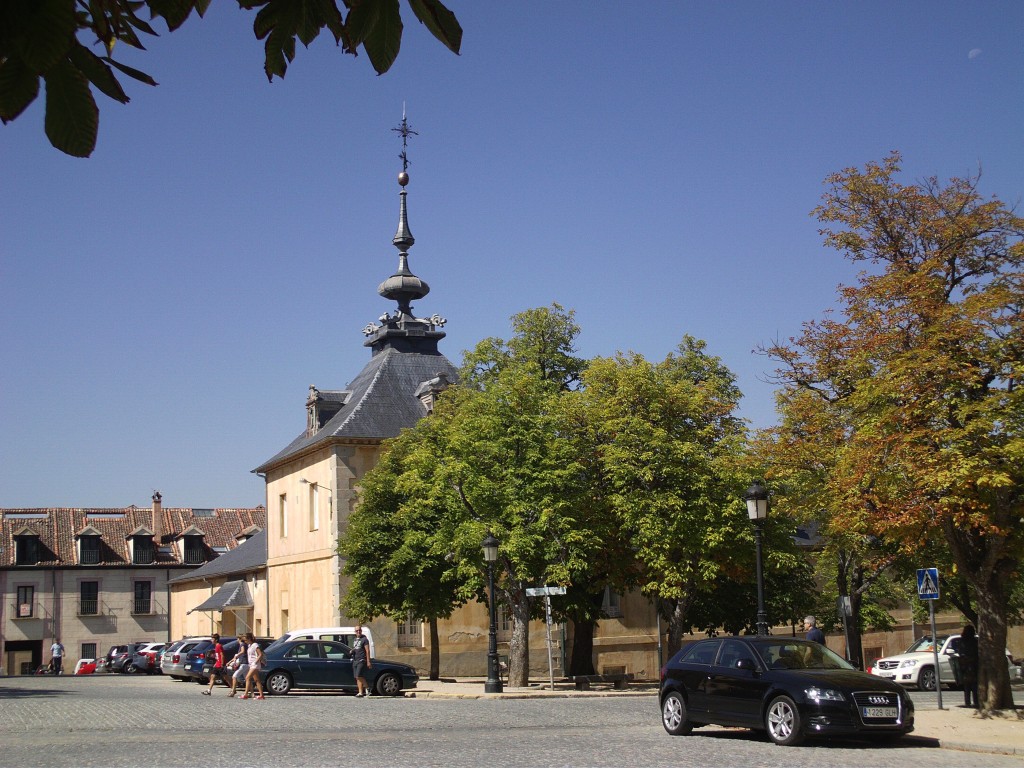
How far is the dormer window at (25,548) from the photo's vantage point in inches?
2657

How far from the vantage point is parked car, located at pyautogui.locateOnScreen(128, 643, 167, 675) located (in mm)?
56000

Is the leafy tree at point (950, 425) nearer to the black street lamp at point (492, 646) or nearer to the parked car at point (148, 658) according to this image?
the black street lamp at point (492, 646)

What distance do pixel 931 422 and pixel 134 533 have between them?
59.9 m

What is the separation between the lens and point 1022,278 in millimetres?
20156

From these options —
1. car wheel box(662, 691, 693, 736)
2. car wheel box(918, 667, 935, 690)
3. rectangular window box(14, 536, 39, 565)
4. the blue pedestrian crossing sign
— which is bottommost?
car wheel box(918, 667, 935, 690)

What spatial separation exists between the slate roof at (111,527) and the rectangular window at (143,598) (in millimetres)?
1408

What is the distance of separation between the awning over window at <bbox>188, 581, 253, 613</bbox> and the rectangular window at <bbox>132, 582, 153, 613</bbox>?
13.7m

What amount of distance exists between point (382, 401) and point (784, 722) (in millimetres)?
34991

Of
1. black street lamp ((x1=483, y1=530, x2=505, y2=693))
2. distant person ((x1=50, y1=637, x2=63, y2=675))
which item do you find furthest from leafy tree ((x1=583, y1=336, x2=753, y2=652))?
distant person ((x1=50, y1=637, x2=63, y2=675))

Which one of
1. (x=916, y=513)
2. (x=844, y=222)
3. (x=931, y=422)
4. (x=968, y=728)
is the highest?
(x=844, y=222)

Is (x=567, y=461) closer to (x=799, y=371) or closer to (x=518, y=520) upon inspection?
(x=518, y=520)

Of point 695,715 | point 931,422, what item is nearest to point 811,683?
point 695,715

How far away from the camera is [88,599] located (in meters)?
68.1

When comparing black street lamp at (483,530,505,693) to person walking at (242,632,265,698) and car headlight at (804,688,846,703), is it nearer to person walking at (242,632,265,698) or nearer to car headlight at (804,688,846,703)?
person walking at (242,632,265,698)
